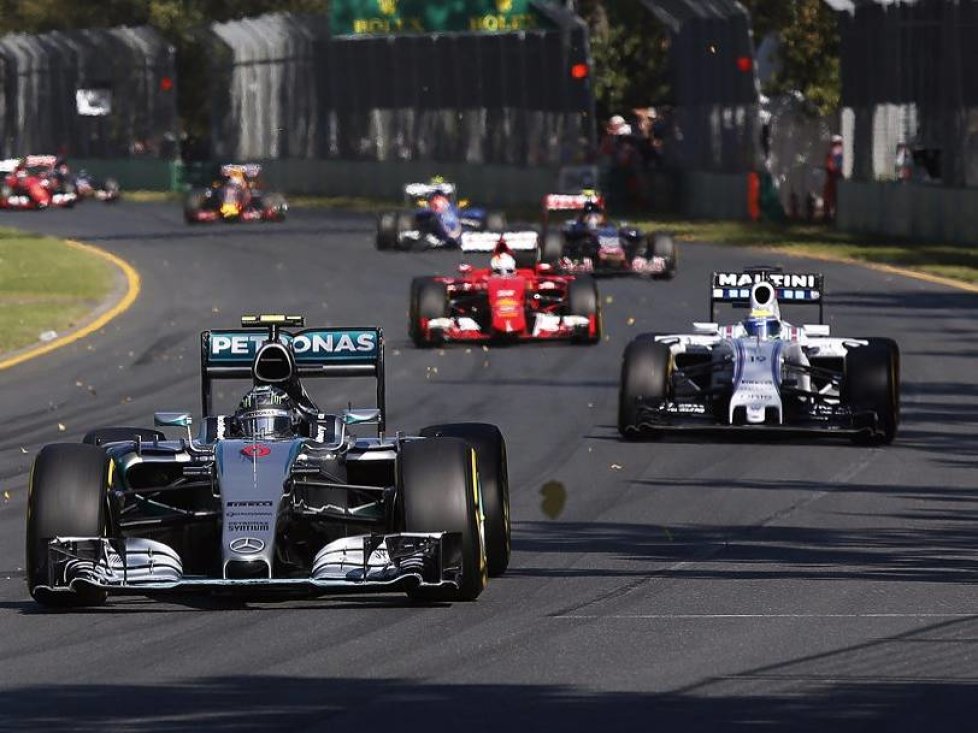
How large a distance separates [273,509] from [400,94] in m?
60.4

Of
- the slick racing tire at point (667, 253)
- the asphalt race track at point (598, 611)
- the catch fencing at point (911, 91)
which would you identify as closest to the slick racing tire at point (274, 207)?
the catch fencing at point (911, 91)

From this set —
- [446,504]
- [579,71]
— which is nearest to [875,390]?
[446,504]

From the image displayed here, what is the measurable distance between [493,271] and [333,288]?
32.5ft

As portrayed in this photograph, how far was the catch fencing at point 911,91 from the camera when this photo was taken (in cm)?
4138

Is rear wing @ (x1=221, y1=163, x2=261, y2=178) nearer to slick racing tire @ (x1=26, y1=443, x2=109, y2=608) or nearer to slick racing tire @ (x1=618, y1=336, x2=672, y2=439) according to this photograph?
slick racing tire @ (x1=618, y1=336, x2=672, y2=439)

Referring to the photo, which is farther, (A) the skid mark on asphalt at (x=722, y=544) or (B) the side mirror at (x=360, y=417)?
(B) the side mirror at (x=360, y=417)

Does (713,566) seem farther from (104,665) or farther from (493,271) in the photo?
(493,271)

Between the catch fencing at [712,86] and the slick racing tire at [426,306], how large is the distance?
2594 cm

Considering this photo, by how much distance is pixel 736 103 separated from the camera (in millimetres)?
52906

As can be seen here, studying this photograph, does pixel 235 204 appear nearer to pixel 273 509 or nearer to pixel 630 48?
pixel 630 48

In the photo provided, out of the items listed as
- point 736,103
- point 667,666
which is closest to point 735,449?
point 667,666

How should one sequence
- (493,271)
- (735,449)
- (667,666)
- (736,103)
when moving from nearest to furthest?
(667,666)
(735,449)
(493,271)
(736,103)

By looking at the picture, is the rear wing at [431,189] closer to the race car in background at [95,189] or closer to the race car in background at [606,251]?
Answer: the race car in background at [606,251]

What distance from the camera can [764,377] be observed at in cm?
1839
